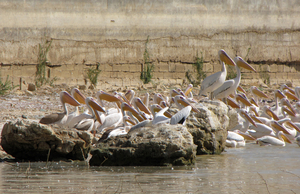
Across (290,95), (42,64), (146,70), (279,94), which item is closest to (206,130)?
(279,94)

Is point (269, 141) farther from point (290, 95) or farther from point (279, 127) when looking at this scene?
point (290, 95)

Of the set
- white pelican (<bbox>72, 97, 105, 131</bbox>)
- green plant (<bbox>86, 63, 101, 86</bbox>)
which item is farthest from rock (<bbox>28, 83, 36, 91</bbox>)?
white pelican (<bbox>72, 97, 105, 131</bbox>)

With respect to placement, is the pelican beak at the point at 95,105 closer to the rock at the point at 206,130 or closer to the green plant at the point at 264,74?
the rock at the point at 206,130

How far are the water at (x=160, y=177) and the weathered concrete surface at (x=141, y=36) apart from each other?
875 centimetres

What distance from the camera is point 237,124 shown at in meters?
8.71

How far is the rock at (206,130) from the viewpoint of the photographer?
6699mm

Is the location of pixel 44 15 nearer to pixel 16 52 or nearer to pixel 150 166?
pixel 16 52

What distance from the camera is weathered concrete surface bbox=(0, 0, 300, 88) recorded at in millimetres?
13750

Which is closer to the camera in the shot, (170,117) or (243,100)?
(170,117)

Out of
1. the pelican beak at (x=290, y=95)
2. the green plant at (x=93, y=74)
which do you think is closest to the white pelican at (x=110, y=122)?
the green plant at (x=93, y=74)

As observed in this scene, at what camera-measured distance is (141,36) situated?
15.0 m

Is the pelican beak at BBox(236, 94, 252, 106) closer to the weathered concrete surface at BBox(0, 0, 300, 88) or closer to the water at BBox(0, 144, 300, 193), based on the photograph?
the water at BBox(0, 144, 300, 193)

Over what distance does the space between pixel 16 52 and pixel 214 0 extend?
6.81 metres

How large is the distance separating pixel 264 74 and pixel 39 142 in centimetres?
1246
